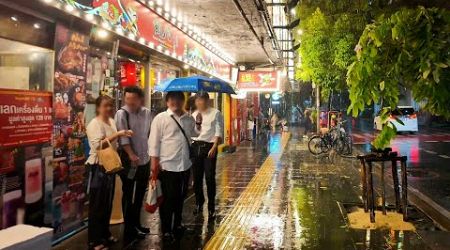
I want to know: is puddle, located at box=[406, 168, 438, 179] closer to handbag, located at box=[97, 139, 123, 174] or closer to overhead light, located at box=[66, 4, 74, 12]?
handbag, located at box=[97, 139, 123, 174]

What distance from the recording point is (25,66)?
6.11m

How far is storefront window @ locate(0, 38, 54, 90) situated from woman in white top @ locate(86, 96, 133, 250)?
913 millimetres

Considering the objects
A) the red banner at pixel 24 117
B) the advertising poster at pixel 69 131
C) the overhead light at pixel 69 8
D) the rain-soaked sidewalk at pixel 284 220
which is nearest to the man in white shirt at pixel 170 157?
the rain-soaked sidewalk at pixel 284 220

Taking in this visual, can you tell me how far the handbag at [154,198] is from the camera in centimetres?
623

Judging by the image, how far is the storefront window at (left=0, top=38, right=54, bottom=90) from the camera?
5.82 m

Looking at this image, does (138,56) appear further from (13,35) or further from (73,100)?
(13,35)

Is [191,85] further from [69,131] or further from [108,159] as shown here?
[108,159]

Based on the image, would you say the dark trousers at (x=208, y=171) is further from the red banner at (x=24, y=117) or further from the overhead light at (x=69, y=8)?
the overhead light at (x=69, y=8)

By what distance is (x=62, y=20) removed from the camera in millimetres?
6352

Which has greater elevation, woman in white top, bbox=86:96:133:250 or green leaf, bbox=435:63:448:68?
green leaf, bbox=435:63:448:68

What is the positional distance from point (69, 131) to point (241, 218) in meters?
3.20

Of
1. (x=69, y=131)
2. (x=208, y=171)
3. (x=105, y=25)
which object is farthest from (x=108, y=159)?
(x=208, y=171)

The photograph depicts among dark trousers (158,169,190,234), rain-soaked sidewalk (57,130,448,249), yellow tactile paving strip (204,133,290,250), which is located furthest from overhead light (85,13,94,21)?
yellow tactile paving strip (204,133,290,250)

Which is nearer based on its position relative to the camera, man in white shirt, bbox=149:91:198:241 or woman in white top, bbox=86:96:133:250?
woman in white top, bbox=86:96:133:250
